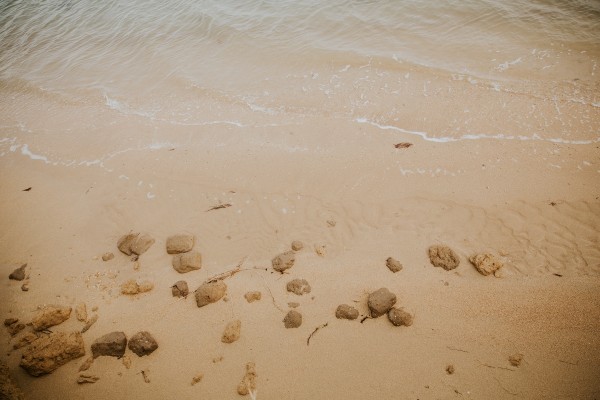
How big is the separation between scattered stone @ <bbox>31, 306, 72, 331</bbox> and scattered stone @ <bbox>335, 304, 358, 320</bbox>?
3.43m

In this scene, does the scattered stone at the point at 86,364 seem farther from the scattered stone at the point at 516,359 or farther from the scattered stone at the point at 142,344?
the scattered stone at the point at 516,359

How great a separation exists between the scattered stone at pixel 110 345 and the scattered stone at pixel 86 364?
6cm

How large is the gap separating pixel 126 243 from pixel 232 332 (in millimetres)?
2264

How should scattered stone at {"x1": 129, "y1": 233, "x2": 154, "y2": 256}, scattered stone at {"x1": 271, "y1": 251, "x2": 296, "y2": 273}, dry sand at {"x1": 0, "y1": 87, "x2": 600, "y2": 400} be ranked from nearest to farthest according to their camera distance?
dry sand at {"x1": 0, "y1": 87, "x2": 600, "y2": 400} → scattered stone at {"x1": 271, "y1": 251, "x2": 296, "y2": 273} → scattered stone at {"x1": 129, "y1": 233, "x2": 154, "y2": 256}

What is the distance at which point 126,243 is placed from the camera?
4359mm

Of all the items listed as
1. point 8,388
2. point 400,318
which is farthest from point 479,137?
point 8,388

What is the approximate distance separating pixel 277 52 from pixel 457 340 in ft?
27.0

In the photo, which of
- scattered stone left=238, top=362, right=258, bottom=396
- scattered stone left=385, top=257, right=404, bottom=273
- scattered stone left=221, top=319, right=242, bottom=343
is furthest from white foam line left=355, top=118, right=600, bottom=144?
scattered stone left=238, top=362, right=258, bottom=396

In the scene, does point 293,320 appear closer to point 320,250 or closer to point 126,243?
point 320,250

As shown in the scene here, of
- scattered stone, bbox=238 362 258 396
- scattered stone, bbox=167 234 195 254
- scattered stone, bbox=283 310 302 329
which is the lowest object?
scattered stone, bbox=238 362 258 396

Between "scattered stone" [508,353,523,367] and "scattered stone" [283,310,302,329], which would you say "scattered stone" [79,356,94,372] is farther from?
"scattered stone" [508,353,523,367]

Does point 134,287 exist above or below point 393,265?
below

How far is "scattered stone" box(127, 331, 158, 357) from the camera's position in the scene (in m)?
3.31

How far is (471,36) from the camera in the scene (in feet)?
25.8
